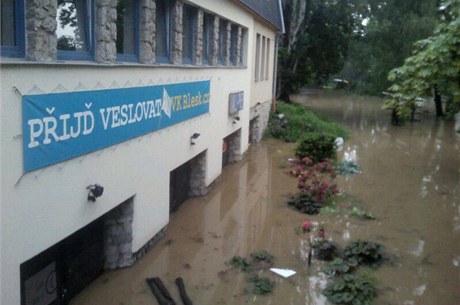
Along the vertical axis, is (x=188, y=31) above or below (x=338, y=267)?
above

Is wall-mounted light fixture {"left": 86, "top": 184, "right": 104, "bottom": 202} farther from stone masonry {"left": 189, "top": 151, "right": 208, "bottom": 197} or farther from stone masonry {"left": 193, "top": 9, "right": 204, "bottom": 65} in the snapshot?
stone masonry {"left": 189, "top": 151, "right": 208, "bottom": 197}

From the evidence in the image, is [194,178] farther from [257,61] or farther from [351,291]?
[257,61]

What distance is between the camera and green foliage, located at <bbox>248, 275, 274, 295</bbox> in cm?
763

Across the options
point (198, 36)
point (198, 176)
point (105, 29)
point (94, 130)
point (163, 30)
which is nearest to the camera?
point (94, 130)

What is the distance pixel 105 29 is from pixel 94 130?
1386mm

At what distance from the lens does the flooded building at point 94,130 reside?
16.6 feet

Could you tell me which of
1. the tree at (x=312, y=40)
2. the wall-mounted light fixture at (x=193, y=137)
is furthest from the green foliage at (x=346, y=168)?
the tree at (x=312, y=40)

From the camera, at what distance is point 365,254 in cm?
900

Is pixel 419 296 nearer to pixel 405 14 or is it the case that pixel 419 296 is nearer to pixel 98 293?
pixel 98 293

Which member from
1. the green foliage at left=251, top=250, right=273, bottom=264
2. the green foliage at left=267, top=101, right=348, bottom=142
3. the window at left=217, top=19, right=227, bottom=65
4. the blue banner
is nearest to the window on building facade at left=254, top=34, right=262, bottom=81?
the green foliage at left=267, top=101, right=348, bottom=142

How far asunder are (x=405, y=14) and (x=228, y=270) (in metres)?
30.3

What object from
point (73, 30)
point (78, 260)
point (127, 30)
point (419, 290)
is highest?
point (127, 30)

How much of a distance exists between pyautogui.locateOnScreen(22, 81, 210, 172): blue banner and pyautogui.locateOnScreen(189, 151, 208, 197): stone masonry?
2823 millimetres

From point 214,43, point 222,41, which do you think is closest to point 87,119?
point 214,43
